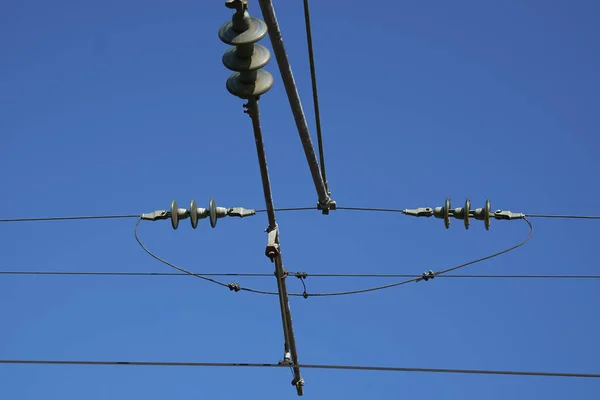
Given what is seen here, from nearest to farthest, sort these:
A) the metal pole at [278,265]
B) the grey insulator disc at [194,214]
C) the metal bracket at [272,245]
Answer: the metal pole at [278,265] < the metal bracket at [272,245] < the grey insulator disc at [194,214]

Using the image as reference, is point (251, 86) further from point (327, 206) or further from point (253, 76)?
point (327, 206)

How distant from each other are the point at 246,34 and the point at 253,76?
0.80 meters

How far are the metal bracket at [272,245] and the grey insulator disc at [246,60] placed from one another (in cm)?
247

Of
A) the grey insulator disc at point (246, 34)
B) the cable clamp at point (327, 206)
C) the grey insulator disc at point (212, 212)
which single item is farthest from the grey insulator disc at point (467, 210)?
the grey insulator disc at point (246, 34)

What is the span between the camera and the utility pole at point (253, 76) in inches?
454

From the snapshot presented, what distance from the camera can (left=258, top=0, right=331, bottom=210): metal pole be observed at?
1159cm

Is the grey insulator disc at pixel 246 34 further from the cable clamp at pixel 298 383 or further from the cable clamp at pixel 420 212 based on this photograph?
the cable clamp at pixel 298 383

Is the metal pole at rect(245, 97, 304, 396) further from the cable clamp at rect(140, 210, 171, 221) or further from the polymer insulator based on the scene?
Result: the cable clamp at rect(140, 210, 171, 221)

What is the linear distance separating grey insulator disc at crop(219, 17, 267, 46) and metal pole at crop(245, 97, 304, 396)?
1.05 meters

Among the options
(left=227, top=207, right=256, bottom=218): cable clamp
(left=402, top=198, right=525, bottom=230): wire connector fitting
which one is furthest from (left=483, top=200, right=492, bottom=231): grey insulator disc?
(left=227, top=207, right=256, bottom=218): cable clamp

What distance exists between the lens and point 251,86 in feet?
40.5

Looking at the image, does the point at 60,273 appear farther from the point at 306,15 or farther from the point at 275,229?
the point at 306,15

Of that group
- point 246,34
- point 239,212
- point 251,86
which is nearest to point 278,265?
point 239,212

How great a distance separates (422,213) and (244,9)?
13.7ft
